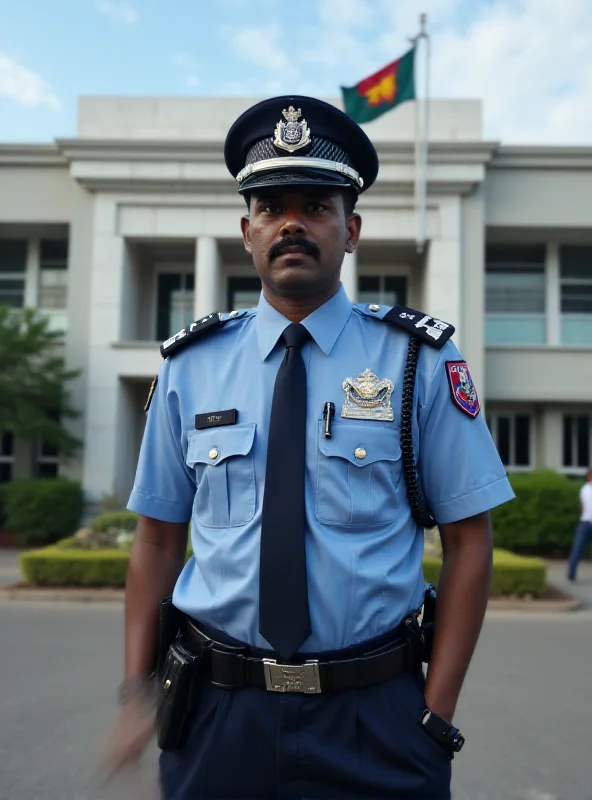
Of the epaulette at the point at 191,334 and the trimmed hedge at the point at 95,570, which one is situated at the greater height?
the epaulette at the point at 191,334

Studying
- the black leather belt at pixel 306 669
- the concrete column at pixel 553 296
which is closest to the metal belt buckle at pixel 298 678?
the black leather belt at pixel 306 669

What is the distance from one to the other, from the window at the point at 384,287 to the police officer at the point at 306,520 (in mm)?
16627

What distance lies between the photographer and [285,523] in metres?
1.68

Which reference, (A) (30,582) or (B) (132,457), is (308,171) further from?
(B) (132,457)

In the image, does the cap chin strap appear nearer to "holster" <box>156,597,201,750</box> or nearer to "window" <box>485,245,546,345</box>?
"holster" <box>156,597,201,750</box>

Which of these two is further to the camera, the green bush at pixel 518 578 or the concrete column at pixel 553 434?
the concrete column at pixel 553 434

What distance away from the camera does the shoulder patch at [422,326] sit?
6.02 ft

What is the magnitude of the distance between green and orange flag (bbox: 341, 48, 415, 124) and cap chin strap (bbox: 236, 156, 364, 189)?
1369 cm

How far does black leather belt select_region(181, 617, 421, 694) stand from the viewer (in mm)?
1616

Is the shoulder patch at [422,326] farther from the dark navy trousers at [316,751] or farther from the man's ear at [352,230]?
the dark navy trousers at [316,751]

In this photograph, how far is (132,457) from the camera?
55.8 feet

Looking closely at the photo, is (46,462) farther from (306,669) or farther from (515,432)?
(306,669)

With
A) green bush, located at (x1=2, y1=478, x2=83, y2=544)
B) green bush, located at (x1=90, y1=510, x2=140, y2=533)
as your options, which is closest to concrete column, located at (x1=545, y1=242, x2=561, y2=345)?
green bush, located at (x1=90, y1=510, x2=140, y2=533)

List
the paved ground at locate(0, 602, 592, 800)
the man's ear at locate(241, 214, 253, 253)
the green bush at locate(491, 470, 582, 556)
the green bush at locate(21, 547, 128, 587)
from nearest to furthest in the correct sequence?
the man's ear at locate(241, 214, 253, 253) → the paved ground at locate(0, 602, 592, 800) → the green bush at locate(21, 547, 128, 587) → the green bush at locate(491, 470, 582, 556)
